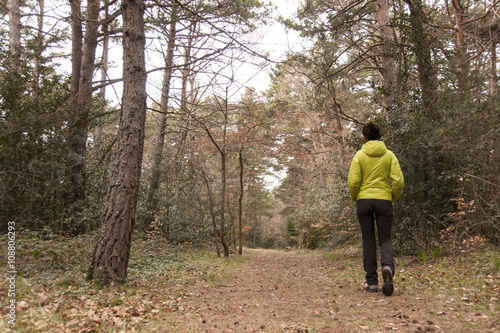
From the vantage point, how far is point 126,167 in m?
4.29

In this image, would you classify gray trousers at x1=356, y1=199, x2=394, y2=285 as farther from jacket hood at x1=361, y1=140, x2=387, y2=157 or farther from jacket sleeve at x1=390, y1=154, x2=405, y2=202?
jacket hood at x1=361, y1=140, x2=387, y2=157

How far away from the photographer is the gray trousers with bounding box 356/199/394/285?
3.79 metres

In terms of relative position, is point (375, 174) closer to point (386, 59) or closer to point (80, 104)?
point (386, 59)

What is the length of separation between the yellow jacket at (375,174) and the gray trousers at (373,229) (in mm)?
100

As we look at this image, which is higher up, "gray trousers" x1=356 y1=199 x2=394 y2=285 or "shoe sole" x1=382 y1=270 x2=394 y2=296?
"gray trousers" x1=356 y1=199 x2=394 y2=285

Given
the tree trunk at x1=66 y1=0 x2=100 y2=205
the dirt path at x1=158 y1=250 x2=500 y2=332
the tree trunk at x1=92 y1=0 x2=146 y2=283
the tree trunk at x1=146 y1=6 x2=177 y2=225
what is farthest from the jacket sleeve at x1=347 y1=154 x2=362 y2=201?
the tree trunk at x1=146 y1=6 x2=177 y2=225

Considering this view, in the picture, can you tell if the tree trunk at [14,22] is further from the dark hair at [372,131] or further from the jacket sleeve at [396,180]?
the jacket sleeve at [396,180]

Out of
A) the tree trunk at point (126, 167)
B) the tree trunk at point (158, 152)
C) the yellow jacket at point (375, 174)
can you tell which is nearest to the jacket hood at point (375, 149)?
the yellow jacket at point (375, 174)

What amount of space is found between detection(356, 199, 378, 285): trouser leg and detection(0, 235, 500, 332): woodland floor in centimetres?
28

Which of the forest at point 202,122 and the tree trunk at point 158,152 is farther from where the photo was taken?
the tree trunk at point 158,152

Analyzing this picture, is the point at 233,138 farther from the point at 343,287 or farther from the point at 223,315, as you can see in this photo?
the point at 223,315

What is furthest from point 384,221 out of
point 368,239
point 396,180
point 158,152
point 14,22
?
point 14,22

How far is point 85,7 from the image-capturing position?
8680 mm

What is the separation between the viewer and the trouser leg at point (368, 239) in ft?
12.7
